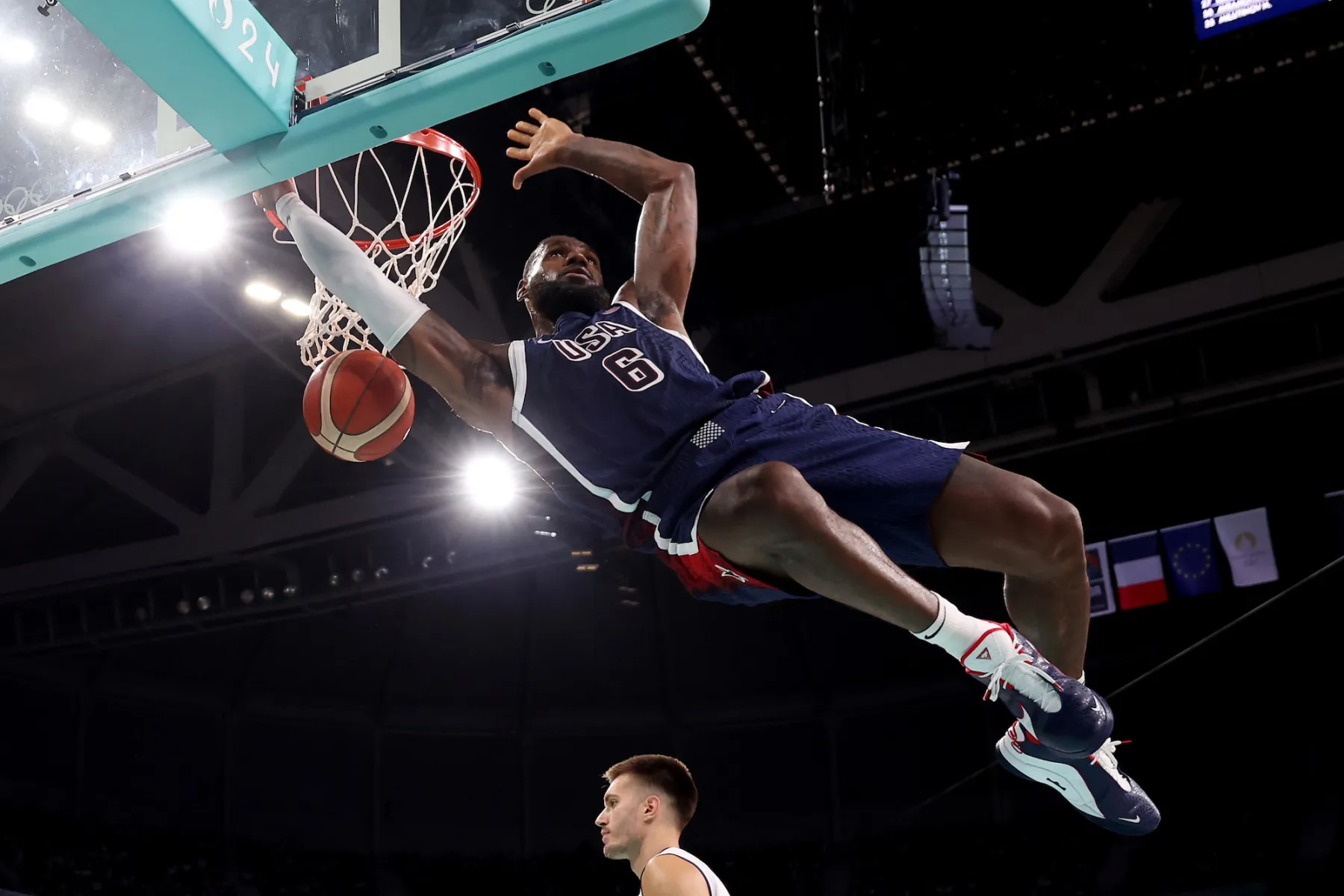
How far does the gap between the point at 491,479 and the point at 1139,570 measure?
6.14m

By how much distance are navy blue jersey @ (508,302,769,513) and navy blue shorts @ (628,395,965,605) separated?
0.06 m

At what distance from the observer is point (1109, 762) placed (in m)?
2.93

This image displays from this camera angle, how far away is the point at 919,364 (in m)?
8.98

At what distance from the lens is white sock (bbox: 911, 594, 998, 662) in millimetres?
2697

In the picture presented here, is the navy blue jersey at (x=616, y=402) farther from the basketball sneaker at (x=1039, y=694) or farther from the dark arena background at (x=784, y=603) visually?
the dark arena background at (x=784, y=603)

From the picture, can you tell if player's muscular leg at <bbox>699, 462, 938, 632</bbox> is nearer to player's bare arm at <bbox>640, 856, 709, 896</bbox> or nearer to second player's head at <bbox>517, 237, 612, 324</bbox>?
second player's head at <bbox>517, 237, 612, 324</bbox>

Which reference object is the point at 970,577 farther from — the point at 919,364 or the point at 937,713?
the point at 919,364

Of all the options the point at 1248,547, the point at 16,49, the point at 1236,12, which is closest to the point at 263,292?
the point at 16,49

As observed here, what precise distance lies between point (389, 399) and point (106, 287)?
248 inches

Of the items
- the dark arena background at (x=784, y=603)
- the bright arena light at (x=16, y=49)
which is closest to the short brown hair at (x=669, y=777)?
the bright arena light at (x=16, y=49)

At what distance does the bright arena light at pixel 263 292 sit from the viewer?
7.66 metres

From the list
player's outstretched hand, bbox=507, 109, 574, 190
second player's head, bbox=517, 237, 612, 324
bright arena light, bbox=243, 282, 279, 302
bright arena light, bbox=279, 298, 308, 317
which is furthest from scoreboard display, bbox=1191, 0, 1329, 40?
bright arena light, bbox=243, 282, 279, 302

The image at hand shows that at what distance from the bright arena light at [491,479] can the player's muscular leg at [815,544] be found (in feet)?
22.2

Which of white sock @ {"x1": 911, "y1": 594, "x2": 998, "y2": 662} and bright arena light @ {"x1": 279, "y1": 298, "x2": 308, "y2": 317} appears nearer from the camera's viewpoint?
white sock @ {"x1": 911, "y1": 594, "x2": 998, "y2": 662}
